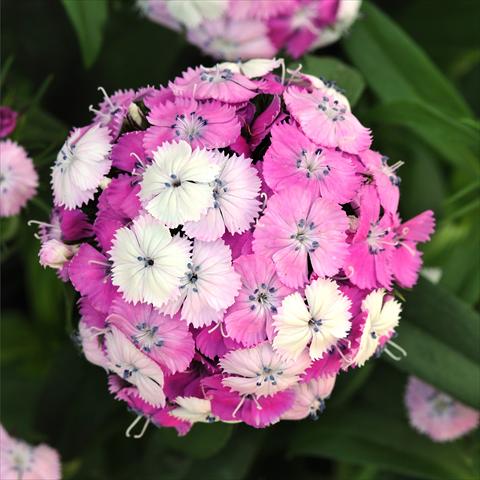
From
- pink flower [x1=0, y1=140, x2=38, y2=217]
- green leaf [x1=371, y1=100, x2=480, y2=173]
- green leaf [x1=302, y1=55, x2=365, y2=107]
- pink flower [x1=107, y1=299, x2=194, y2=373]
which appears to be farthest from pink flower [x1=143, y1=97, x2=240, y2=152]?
green leaf [x1=371, y1=100, x2=480, y2=173]

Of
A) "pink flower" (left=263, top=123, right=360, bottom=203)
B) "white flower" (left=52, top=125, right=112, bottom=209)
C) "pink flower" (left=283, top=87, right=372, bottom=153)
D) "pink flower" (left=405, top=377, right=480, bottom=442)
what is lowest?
"pink flower" (left=405, top=377, right=480, bottom=442)

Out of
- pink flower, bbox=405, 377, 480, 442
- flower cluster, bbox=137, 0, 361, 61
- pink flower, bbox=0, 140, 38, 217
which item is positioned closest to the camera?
pink flower, bbox=0, 140, 38, 217

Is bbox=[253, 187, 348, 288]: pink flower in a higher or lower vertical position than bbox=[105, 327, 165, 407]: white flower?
higher

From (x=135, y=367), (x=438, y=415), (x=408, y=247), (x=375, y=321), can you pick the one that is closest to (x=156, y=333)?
(x=135, y=367)

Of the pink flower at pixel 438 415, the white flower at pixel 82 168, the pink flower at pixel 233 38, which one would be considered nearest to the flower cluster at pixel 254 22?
the pink flower at pixel 233 38

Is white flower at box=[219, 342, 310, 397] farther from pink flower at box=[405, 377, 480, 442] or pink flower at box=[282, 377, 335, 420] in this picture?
pink flower at box=[405, 377, 480, 442]

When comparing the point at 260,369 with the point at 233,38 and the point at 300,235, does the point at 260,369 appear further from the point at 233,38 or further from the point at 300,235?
the point at 233,38

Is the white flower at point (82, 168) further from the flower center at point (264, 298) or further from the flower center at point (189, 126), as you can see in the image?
the flower center at point (264, 298)
